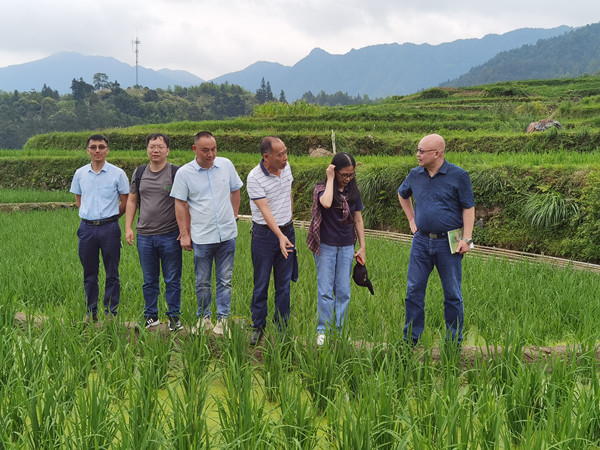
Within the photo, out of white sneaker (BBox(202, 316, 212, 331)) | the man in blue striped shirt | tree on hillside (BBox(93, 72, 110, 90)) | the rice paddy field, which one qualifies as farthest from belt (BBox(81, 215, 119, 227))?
tree on hillside (BBox(93, 72, 110, 90))

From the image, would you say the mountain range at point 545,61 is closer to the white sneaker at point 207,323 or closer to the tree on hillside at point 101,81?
the tree on hillside at point 101,81

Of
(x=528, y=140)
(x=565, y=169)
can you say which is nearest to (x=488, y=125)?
(x=528, y=140)

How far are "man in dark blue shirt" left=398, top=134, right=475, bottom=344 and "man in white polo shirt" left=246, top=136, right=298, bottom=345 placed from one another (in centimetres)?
92

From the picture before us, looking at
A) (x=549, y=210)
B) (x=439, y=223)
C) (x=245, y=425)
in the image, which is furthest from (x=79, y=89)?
(x=245, y=425)

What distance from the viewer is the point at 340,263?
365 cm

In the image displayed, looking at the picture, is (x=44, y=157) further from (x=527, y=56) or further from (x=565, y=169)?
(x=527, y=56)

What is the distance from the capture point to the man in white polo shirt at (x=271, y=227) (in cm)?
350

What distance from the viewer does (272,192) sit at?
3.61m

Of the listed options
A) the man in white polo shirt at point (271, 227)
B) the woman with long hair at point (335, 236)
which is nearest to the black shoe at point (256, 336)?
the man in white polo shirt at point (271, 227)

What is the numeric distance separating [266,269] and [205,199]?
700mm

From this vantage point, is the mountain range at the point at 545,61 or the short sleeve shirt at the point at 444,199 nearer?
the short sleeve shirt at the point at 444,199

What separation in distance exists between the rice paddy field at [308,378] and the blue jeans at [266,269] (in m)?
0.29

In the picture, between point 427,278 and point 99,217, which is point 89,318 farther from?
point 427,278

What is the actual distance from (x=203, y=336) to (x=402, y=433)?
1.34m
